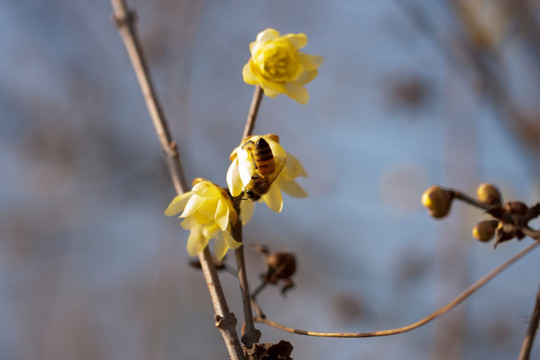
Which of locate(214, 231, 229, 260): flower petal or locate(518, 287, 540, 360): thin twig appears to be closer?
locate(518, 287, 540, 360): thin twig

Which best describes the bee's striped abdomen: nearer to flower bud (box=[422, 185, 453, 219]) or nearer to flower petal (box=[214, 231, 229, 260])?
flower petal (box=[214, 231, 229, 260])

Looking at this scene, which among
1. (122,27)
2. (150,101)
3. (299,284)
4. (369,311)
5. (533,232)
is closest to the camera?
(533,232)

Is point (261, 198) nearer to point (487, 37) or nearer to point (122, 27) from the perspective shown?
point (122, 27)

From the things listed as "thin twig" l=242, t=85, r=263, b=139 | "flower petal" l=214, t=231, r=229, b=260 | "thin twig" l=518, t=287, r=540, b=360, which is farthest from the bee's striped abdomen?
"thin twig" l=518, t=287, r=540, b=360

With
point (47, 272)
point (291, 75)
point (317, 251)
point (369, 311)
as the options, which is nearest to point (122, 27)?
point (291, 75)

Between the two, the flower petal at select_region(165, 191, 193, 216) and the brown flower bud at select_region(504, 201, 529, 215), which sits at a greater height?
the flower petal at select_region(165, 191, 193, 216)

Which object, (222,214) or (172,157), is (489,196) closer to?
(222,214)

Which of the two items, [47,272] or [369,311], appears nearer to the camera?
[369,311]
